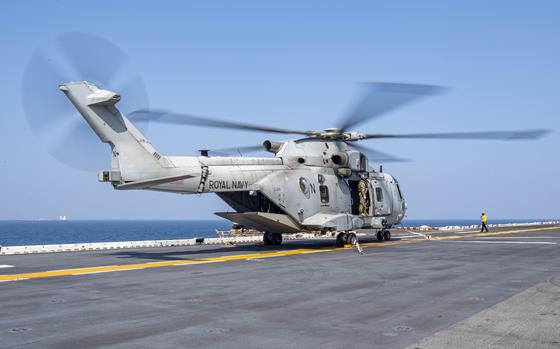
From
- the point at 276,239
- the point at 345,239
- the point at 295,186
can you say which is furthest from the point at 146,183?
the point at 345,239

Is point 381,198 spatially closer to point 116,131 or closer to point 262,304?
point 116,131

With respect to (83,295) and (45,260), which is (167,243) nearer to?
(45,260)

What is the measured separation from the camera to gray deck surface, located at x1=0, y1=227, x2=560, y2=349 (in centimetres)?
788

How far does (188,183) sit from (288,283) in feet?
29.2

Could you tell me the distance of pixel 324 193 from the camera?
89.7 ft

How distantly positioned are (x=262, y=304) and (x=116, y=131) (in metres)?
11.3

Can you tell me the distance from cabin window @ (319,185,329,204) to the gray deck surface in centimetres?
843

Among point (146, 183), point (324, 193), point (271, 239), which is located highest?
point (146, 183)

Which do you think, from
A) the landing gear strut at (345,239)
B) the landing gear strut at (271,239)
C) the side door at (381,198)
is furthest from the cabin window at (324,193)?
the side door at (381,198)

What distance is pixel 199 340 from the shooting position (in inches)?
303

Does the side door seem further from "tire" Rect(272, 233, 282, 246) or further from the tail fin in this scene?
the tail fin

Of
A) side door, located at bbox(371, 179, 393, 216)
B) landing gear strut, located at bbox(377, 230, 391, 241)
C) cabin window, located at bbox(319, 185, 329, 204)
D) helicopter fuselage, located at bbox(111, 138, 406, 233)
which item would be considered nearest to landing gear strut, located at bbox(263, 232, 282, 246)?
helicopter fuselage, located at bbox(111, 138, 406, 233)

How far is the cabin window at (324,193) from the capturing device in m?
27.2

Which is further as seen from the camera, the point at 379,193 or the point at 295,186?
the point at 379,193
